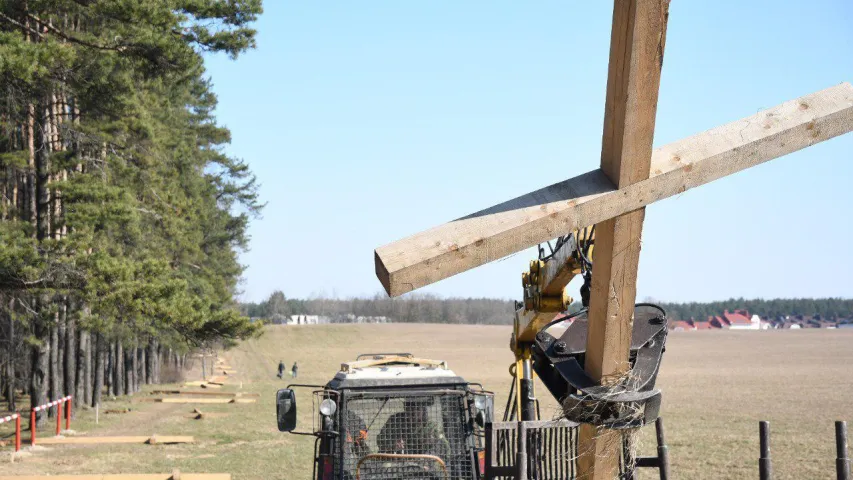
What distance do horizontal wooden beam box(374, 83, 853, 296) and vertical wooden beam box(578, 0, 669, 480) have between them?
0.07 meters

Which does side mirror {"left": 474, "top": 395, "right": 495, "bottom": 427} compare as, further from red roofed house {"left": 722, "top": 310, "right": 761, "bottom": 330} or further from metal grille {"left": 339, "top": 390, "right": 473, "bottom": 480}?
red roofed house {"left": 722, "top": 310, "right": 761, "bottom": 330}

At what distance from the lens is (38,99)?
19.5 metres

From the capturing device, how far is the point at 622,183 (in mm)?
2738

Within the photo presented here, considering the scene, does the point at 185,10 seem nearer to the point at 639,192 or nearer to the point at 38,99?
the point at 38,99

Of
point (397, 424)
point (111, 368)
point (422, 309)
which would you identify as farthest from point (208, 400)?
point (422, 309)

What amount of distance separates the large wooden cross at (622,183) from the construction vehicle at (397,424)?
17.5 feet

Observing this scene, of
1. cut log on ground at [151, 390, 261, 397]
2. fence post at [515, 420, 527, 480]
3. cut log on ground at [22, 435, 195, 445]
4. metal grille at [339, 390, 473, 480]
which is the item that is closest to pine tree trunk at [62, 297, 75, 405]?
cut log on ground at [22, 435, 195, 445]

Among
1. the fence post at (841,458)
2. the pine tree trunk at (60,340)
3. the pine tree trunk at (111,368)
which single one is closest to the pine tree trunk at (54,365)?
the pine tree trunk at (60,340)

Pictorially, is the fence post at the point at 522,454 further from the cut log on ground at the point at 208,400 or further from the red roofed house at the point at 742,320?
the red roofed house at the point at 742,320

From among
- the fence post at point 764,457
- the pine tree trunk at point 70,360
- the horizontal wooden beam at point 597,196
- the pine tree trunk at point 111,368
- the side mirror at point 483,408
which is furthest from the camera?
the pine tree trunk at point 111,368

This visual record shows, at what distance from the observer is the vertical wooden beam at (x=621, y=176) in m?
2.53

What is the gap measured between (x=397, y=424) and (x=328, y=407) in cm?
64

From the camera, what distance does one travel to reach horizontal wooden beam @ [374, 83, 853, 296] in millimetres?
2680

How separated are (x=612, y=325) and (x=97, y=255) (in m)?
15.5
